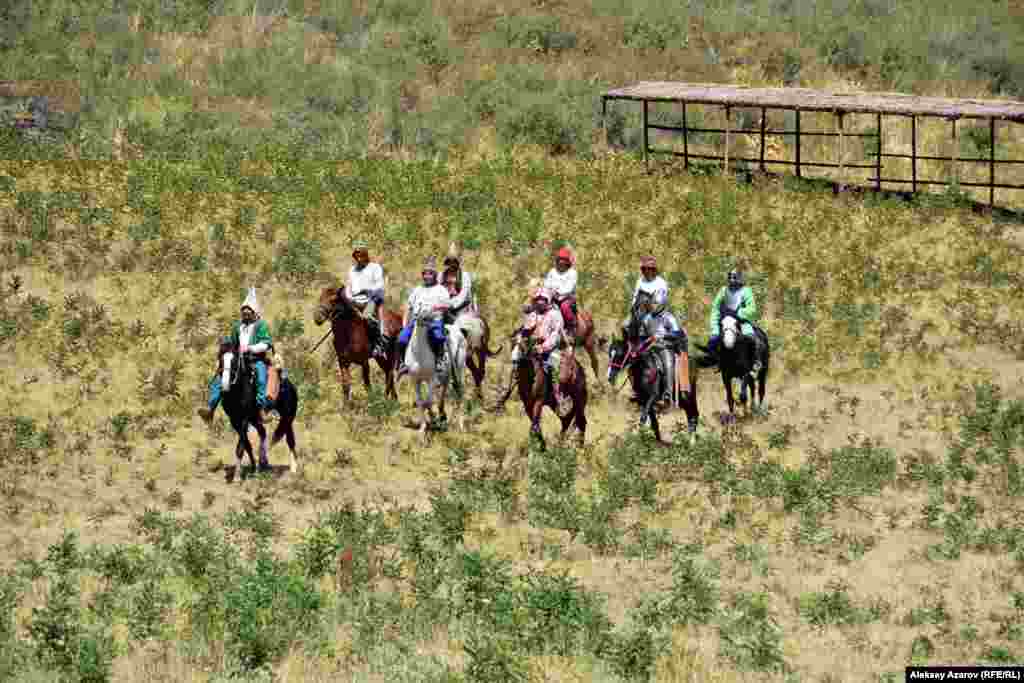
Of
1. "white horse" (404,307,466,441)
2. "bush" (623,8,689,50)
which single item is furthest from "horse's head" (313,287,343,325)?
"bush" (623,8,689,50)

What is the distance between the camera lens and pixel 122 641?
581 inches

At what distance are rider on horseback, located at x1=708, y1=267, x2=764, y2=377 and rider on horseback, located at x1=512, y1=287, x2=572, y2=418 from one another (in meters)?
3.06

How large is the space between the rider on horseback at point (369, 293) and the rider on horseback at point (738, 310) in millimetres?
4714


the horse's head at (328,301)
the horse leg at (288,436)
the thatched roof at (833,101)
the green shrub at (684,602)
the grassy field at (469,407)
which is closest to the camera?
the grassy field at (469,407)

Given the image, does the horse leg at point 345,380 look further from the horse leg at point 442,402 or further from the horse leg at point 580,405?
the horse leg at point 580,405

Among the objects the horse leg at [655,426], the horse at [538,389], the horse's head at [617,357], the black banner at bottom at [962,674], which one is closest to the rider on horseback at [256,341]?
the horse at [538,389]

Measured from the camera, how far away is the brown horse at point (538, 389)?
831 inches

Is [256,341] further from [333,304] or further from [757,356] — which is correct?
[757,356]

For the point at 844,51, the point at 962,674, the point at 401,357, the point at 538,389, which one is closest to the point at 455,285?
the point at 401,357

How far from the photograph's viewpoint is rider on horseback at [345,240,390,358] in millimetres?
23781

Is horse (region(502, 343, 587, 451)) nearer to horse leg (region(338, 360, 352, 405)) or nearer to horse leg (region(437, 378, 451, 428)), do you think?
horse leg (region(437, 378, 451, 428))

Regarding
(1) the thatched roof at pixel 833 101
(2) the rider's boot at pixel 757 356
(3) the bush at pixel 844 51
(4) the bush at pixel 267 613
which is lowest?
(4) the bush at pixel 267 613

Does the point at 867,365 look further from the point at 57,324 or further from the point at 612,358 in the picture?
the point at 57,324

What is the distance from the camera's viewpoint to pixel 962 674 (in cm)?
1409
